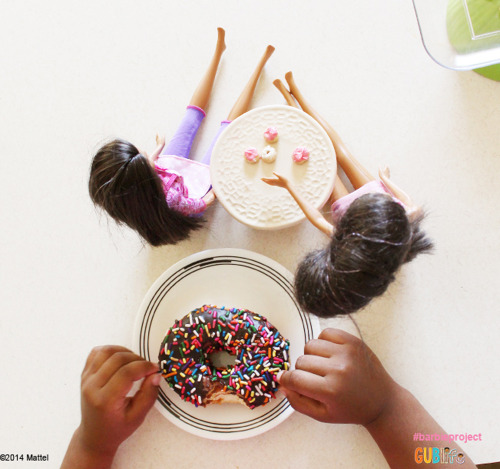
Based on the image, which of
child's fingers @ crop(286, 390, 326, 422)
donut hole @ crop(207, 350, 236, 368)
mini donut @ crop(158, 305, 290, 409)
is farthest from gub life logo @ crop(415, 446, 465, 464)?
donut hole @ crop(207, 350, 236, 368)

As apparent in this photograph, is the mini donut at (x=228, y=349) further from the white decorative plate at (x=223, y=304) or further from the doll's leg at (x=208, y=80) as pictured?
the doll's leg at (x=208, y=80)

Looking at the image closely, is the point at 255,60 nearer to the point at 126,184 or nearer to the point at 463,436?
the point at 126,184

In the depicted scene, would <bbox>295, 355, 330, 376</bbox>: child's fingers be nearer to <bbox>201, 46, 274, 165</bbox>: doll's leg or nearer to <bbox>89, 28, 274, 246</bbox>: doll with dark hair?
<bbox>89, 28, 274, 246</bbox>: doll with dark hair

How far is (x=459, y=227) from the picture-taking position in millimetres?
1174

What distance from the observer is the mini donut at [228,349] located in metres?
1.01

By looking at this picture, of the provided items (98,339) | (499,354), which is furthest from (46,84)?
(499,354)

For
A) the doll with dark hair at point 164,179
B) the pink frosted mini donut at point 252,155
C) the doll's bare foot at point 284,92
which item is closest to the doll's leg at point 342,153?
the doll's bare foot at point 284,92

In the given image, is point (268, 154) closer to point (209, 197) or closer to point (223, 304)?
point (209, 197)

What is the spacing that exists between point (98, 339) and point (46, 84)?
2.42 feet

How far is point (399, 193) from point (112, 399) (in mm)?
807

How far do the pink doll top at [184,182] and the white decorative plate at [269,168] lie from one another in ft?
0.18

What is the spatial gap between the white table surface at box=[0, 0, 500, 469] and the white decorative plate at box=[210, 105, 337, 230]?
4.4 inches

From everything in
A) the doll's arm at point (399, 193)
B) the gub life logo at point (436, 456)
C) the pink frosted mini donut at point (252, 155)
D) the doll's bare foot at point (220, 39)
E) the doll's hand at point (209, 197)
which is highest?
the doll's bare foot at point (220, 39)

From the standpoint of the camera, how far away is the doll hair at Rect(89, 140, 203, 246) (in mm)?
907
